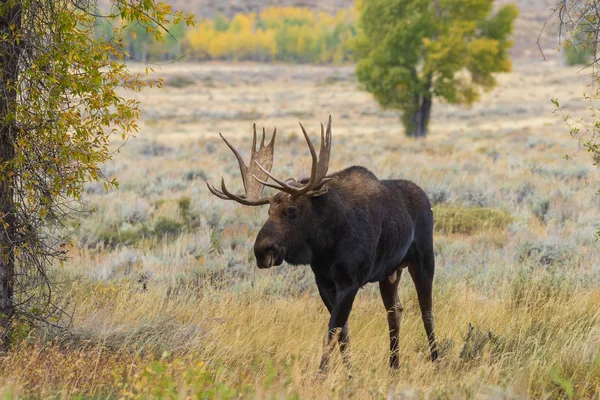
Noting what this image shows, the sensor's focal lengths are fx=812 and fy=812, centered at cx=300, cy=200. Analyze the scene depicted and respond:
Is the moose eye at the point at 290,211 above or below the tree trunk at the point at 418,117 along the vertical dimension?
above

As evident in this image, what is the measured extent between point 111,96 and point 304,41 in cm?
15596

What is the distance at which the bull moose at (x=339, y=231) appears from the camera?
18.5ft

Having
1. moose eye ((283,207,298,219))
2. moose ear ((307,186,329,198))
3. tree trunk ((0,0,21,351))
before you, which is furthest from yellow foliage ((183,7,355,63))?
moose eye ((283,207,298,219))

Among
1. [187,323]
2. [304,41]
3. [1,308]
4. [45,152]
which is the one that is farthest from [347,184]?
[304,41]

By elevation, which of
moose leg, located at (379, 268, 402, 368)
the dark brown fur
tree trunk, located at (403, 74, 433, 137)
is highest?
the dark brown fur

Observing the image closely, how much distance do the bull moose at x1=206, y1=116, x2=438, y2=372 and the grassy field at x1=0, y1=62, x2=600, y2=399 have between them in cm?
42

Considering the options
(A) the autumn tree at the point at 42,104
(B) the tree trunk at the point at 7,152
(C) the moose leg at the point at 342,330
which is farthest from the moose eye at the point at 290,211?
(B) the tree trunk at the point at 7,152

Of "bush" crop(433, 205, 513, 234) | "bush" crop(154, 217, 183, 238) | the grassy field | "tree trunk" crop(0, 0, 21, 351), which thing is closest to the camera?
the grassy field

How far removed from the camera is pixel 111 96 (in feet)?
19.8

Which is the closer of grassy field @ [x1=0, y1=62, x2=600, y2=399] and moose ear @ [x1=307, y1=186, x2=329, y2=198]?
grassy field @ [x1=0, y1=62, x2=600, y2=399]

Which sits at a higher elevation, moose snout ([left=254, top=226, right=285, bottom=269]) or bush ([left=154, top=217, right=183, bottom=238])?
moose snout ([left=254, top=226, right=285, bottom=269])

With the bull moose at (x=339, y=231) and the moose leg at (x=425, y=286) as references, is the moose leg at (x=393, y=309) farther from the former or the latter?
the moose leg at (x=425, y=286)

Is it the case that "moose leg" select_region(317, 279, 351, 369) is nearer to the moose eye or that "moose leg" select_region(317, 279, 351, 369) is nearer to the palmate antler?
the moose eye

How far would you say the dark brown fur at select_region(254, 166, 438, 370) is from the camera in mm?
5680
